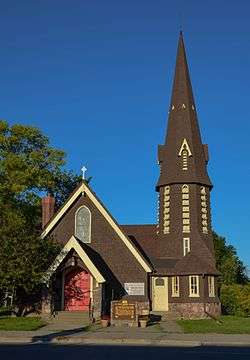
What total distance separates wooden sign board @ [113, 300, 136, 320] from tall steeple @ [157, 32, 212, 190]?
51.9ft

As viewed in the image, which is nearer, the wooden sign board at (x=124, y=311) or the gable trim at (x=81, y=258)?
the wooden sign board at (x=124, y=311)

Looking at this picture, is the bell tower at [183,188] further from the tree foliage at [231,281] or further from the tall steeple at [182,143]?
the tree foliage at [231,281]

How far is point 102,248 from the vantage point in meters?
34.7

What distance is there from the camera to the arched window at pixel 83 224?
1380 inches

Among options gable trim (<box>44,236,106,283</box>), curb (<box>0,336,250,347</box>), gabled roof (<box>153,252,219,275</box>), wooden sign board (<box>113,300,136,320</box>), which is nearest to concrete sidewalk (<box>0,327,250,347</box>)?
curb (<box>0,336,250,347</box>)

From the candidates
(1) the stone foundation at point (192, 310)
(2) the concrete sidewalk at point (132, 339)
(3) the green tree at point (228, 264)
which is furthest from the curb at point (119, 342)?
(3) the green tree at point (228, 264)

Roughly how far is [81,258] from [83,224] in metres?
5.49

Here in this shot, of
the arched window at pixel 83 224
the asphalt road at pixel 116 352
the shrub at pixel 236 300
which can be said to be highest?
the arched window at pixel 83 224

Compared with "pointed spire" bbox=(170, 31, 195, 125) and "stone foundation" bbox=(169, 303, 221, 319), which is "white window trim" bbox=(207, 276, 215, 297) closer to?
"stone foundation" bbox=(169, 303, 221, 319)

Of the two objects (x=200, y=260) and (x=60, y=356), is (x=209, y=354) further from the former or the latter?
(x=200, y=260)

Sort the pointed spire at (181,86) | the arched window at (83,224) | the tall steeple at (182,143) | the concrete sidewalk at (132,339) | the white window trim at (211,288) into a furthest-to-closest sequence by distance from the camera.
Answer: the pointed spire at (181,86) → the tall steeple at (182,143) → the white window trim at (211,288) → the arched window at (83,224) → the concrete sidewalk at (132,339)

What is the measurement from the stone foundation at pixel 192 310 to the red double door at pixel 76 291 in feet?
21.5

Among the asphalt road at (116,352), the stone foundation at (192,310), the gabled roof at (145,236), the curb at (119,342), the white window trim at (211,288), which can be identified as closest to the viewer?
the asphalt road at (116,352)

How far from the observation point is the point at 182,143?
41.8 metres
